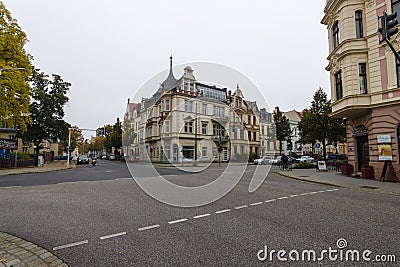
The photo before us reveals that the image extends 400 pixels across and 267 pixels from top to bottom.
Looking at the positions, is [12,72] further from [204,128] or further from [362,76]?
[362,76]

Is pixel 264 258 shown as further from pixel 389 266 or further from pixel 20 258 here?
pixel 20 258

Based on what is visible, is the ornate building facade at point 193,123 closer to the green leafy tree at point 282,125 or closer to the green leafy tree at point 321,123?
the green leafy tree at point 321,123

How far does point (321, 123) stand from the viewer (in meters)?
30.3

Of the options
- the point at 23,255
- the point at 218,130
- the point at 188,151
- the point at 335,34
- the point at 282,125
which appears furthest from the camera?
the point at 282,125

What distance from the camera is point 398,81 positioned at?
15.0 m

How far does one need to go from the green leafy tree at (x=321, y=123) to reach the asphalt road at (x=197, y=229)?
23.6m

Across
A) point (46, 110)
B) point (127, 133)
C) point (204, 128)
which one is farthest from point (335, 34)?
point (46, 110)

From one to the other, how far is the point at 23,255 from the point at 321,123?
31.9 m

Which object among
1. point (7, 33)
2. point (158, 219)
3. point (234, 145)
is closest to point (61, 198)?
point (158, 219)

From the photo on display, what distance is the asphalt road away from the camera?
3867 mm

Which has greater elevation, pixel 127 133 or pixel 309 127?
pixel 309 127

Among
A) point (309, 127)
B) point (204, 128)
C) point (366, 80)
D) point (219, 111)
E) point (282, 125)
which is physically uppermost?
point (366, 80)

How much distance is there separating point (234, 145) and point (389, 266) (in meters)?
5.91

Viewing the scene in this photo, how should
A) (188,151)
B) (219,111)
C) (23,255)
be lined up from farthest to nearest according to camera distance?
1. (188,151)
2. (219,111)
3. (23,255)
